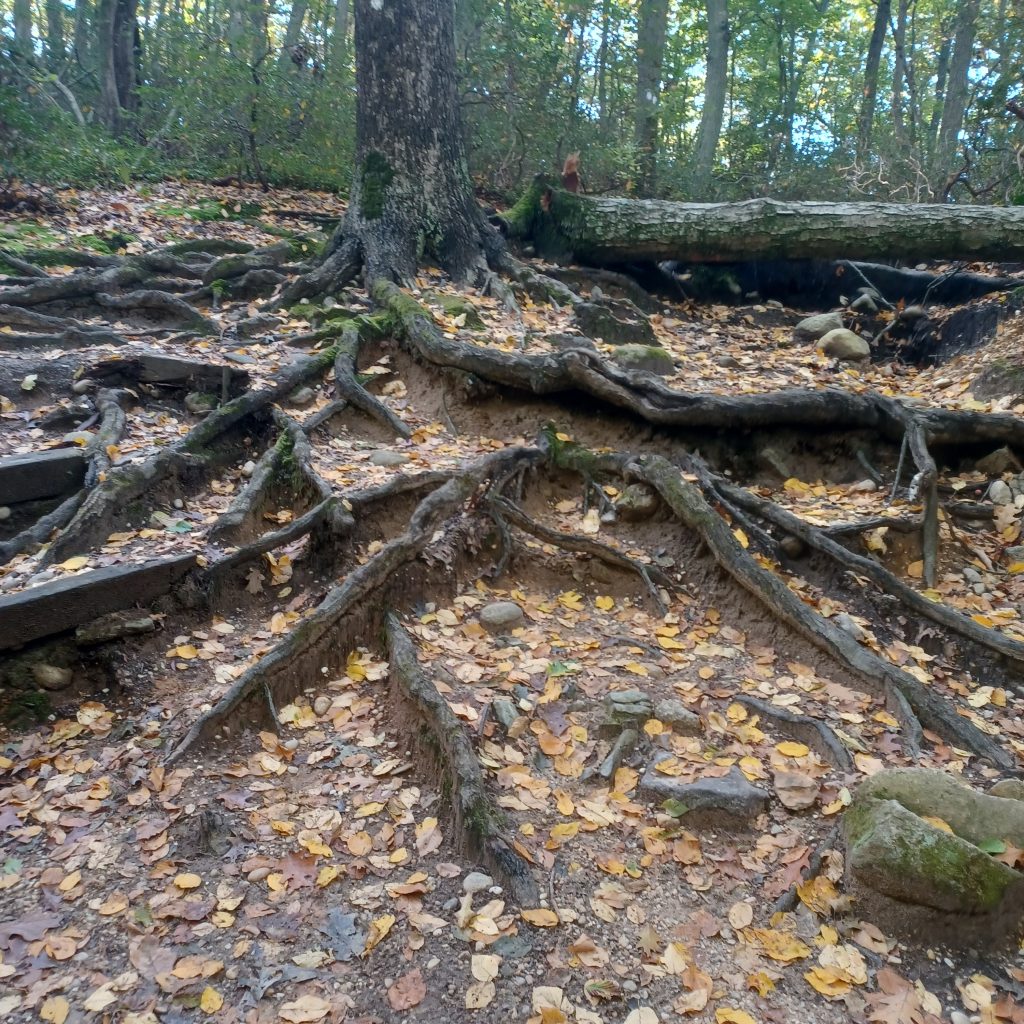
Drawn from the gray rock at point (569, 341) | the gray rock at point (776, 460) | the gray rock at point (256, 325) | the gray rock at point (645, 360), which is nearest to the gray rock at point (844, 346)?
the gray rock at point (645, 360)

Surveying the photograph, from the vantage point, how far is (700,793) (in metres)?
3.27

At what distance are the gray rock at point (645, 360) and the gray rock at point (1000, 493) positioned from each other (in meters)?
2.70

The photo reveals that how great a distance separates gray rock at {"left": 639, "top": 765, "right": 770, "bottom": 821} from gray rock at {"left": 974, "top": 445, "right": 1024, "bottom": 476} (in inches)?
146

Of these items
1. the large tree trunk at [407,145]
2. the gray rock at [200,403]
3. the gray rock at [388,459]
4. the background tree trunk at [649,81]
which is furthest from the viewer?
the background tree trunk at [649,81]

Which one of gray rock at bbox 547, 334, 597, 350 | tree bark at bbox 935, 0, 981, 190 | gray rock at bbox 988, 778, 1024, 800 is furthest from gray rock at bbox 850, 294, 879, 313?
gray rock at bbox 988, 778, 1024, 800

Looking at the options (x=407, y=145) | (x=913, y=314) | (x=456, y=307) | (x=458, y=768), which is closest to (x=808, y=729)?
(x=458, y=768)

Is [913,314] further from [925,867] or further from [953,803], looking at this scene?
[925,867]

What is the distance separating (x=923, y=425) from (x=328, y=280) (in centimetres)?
544

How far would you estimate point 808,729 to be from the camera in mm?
3682

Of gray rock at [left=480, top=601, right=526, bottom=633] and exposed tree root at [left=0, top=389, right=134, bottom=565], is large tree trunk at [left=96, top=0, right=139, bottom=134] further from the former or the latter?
gray rock at [left=480, top=601, right=526, bottom=633]

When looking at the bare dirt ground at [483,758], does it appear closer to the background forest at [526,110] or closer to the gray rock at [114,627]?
the gray rock at [114,627]

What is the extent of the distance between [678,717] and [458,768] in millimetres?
1105

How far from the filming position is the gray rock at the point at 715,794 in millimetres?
3240

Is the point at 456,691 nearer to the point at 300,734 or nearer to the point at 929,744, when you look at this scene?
the point at 300,734
